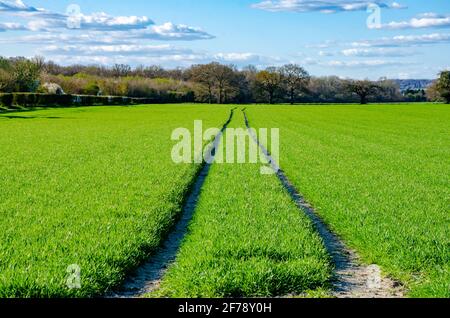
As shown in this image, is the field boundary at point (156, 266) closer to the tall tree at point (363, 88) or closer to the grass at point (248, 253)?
the grass at point (248, 253)

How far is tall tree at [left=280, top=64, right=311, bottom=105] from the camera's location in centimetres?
17188

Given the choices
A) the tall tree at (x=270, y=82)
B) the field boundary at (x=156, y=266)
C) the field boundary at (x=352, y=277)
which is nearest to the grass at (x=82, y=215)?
the field boundary at (x=156, y=266)

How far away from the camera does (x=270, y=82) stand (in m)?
168

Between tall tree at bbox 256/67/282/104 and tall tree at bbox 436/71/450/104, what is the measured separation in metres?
46.1

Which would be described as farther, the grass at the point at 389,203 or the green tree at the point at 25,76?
the green tree at the point at 25,76

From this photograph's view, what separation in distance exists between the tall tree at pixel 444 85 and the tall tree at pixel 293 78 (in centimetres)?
4326

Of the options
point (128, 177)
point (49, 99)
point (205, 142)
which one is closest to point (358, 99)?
point (49, 99)

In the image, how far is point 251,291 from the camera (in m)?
7.91

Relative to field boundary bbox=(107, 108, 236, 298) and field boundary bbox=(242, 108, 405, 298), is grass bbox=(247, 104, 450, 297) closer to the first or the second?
field boundary bbox=(242, 108, 405, 298)

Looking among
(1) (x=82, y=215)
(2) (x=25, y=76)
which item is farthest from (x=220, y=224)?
(2) (x=25, y=76)

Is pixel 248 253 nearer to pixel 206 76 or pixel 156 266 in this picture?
pixel 156 266

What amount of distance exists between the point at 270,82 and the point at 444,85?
1945 inches

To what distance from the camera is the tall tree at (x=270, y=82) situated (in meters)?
169
